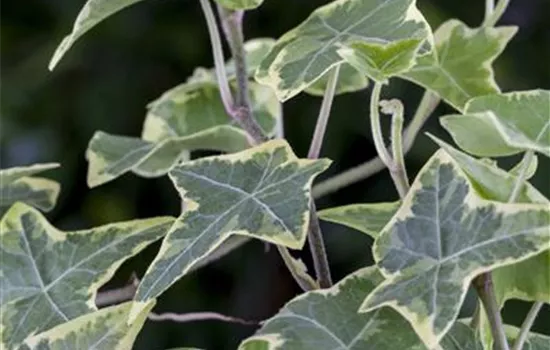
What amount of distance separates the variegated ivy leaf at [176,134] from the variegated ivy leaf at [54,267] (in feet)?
0.23

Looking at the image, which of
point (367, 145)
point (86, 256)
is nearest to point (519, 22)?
point (367, 145)

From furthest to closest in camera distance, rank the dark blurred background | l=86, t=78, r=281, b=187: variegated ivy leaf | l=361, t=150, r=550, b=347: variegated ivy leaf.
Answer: the dark blurred background → l=86, t=78, r=281, b=187: variegated ivy leaf → l=361, t=150, r=550, b=347: variegated ivy leaf

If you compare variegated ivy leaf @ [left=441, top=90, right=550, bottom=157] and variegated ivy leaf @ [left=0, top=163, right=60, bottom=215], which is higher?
variegated ivy leaf @ [left=441, top=90, right=550, bottom=157]

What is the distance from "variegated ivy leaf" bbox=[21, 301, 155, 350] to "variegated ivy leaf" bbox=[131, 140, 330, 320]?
4 cm

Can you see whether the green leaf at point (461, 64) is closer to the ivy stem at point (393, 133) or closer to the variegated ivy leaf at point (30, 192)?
the ivy stem at point (393, 133)

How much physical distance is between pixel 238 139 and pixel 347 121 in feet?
1.72

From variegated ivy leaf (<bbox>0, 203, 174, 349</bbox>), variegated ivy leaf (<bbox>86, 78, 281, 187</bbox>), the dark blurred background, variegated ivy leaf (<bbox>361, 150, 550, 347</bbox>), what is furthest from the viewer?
the dark blurred background

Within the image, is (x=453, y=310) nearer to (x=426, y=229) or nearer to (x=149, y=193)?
(x=426, y=229)

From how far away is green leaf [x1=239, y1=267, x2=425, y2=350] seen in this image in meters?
0.37

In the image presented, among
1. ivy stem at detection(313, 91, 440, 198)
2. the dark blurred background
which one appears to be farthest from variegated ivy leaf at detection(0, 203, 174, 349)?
the dark blurred background

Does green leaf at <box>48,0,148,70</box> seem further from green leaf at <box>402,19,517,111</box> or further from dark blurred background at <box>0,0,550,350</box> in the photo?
dark blurred background at <box>0,0,550,350</box>

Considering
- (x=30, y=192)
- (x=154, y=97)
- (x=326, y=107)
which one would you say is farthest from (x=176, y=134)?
(x=154, y=97)

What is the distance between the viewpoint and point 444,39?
53 cm

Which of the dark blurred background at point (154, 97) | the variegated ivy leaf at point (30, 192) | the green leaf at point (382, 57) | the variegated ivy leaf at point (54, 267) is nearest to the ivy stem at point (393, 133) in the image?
the green leaf at point (382, 57)
